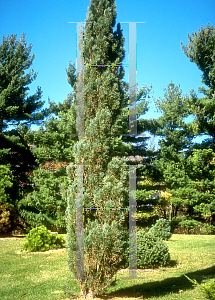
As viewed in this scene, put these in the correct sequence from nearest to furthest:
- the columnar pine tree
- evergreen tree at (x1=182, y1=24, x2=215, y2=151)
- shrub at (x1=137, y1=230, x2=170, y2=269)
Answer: the columnar pine tree → shrub at (x1=137, y1=230, x2=170, y2=269) → evergreen tree at (x1=182, y1=24, x2=215, y2=151)

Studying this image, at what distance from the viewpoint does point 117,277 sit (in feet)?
20.7

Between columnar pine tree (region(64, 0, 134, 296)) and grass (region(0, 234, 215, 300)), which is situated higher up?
columnar pine tree (region(64, 0, 134, 296))

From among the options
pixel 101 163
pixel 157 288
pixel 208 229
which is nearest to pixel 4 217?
pixel 157 288

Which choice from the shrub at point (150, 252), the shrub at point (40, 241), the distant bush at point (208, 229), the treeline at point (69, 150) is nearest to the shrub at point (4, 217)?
the treeline at point (69, 150)

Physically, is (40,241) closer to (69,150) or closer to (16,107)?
(69,150)

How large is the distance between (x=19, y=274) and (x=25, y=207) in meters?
8.95

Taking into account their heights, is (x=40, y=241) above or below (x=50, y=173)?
below

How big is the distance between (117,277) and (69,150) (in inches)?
381

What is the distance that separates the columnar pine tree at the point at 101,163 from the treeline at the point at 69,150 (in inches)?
340

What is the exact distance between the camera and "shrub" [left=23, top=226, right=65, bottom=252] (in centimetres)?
938

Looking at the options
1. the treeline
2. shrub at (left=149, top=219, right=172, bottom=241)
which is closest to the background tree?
the treeline

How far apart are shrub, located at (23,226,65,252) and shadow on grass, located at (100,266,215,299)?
15.8ft

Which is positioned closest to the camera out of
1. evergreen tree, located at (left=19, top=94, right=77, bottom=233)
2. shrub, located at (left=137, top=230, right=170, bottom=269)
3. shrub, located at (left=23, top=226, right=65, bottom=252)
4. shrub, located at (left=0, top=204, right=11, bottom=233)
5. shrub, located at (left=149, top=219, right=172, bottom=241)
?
shrub, located at (left=137, top=230, right=170, bottom=269)

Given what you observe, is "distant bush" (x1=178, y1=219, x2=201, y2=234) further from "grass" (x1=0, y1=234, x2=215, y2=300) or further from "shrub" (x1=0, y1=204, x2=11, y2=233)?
"shrub" (x1=0, y1=204, x2=11, y2=233)
